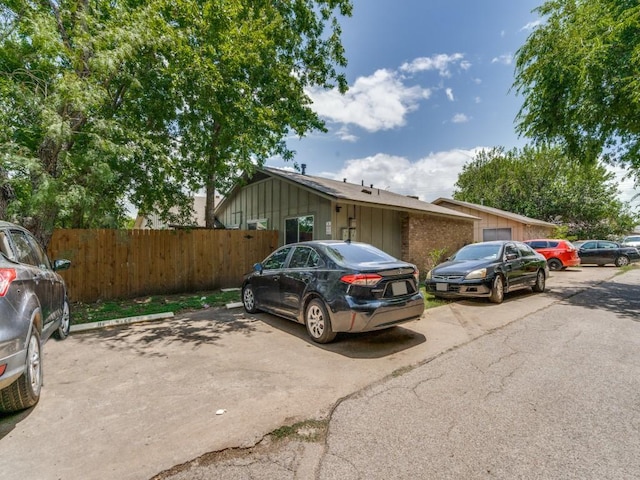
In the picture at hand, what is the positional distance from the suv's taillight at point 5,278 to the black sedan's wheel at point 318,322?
3533 mm

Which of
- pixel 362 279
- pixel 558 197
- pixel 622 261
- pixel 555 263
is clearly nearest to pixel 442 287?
pixel 362 279

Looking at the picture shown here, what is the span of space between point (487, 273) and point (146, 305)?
8.44 metres

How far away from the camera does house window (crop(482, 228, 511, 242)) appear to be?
913 inches

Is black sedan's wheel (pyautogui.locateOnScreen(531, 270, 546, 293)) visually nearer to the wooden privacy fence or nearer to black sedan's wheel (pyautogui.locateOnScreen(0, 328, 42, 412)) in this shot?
the wooden privacy fence

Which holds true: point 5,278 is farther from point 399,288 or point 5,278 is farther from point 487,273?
point 487,273

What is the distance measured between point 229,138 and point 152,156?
1.98 metres

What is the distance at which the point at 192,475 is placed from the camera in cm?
221

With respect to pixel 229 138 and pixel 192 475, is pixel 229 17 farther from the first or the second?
pixel 192 475

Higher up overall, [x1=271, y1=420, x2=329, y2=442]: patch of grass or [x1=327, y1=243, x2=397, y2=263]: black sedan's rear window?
[x1=327, y1=243, x2=397, y2=263]: black sedan's rear window

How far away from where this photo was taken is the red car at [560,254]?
16.1m

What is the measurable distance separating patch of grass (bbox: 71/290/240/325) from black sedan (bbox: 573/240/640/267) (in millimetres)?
21010

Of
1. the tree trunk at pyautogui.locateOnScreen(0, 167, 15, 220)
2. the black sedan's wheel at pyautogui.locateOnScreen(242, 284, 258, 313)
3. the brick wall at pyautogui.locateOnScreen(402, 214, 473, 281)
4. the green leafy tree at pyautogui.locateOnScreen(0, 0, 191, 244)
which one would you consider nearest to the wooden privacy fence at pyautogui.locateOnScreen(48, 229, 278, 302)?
the green leafy tree at pyautogui.locateOnScreen(0, 0, 191, 244)

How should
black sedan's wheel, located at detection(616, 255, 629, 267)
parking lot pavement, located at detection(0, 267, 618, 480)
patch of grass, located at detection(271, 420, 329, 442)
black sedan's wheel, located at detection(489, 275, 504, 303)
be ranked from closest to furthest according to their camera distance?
parking lot pavement, located at detection(0, 267, 618, 480), patch of grass, located at detection(271, 420, 329, 442), black sedan's wheel, located at detection(489, 275, 504, 303), black sedan's wheel, located at detection(616, 255, 629, 267)

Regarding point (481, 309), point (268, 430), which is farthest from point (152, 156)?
point (481, 309)
